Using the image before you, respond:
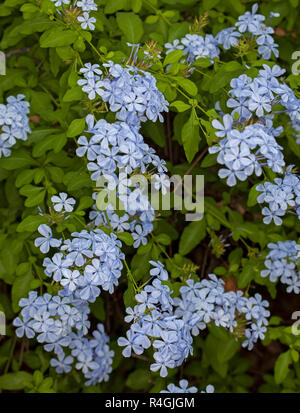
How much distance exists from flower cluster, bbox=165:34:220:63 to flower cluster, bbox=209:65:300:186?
265 millimetres

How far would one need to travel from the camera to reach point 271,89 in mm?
1539

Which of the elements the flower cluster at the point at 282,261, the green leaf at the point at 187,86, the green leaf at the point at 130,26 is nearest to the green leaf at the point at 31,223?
the green leaf at the point at 187,86

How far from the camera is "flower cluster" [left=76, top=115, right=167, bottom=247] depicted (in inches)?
55.8

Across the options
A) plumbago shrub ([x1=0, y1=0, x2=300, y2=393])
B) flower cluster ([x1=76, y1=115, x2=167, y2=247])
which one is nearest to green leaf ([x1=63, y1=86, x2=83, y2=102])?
plumbago shrub ([x1=0, y1=0, x2=300, y2=393])

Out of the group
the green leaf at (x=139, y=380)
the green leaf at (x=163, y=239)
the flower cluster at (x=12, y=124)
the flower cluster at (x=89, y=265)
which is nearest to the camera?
the flower cluster at (x=89, y=265)

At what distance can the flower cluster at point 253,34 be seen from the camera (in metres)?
1.86

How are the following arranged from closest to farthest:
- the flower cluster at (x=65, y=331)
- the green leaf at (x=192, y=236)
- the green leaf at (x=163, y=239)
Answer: the flower cluster at (x=65, y=331) → the green leaf at (x=163, y=239) → the green leaf at (x=192, y=236)

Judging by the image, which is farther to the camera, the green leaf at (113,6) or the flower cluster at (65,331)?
the green leaf at (113,6)

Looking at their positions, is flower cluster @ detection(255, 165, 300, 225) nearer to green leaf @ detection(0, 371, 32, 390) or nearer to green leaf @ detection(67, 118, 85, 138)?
green leaf @ detection(67, 118, 85, 138)

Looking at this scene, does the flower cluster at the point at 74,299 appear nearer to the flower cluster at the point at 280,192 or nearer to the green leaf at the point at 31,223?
the green leaf at the point at 31,223

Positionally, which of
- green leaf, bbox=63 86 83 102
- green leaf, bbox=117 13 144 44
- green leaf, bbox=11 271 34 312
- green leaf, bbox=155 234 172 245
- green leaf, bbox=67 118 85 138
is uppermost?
green leaf, bbox=117 13 144 44

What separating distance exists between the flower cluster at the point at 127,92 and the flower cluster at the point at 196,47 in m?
0.40

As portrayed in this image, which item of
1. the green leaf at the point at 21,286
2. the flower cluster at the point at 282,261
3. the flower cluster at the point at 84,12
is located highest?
the flower cluster at the point at 84,12

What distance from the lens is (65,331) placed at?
1732mm
